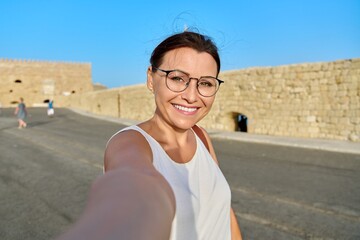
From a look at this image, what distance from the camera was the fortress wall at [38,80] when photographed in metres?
45.7

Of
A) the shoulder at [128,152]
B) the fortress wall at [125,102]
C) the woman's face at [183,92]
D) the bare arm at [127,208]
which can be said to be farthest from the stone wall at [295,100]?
the bare arm at [127,208]

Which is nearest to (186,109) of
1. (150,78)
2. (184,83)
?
(184,83)

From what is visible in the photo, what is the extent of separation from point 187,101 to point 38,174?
5148 mm

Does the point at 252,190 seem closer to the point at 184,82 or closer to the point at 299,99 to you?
the point at 184,82

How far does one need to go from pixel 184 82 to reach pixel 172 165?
39 centimetres

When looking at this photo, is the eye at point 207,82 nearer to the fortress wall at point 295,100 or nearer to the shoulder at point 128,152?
the shoulder at point 128,152

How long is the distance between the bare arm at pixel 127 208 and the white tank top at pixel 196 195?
26 cm

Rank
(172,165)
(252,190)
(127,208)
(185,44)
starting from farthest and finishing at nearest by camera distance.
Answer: (252,190) < (185,44) < (172,165) < (127,208)

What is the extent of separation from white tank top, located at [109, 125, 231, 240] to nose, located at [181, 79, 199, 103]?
23 centimetres

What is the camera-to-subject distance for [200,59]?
1.37 m

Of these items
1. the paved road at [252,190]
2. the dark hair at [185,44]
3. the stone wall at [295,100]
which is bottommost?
the paved road at [252,190]

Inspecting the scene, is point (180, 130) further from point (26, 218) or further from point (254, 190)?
point (254, 190)

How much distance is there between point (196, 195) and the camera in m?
1.21

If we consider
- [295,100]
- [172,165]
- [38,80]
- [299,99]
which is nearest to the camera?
[172,165]
